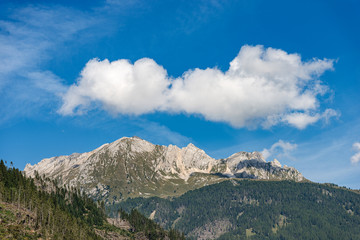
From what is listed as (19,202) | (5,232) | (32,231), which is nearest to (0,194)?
(19,202)

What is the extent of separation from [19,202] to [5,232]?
53.4m

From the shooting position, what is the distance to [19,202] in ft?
655

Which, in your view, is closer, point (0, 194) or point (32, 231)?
point (32, 231)

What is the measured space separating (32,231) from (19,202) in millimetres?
36127

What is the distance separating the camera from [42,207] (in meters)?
197

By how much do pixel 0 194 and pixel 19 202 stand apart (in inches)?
433

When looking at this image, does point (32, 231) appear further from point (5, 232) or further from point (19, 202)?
point (19, 202)

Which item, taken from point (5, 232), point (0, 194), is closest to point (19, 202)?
point (0, 194)

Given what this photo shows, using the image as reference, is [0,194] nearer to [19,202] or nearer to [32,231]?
[19,202]

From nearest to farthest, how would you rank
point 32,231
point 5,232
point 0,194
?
1. point 5,232
2. point 32,231
3. point 0,194

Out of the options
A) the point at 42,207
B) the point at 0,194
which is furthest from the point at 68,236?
the point at 0,194

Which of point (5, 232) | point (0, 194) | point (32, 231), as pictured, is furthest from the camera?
point (0, 194)

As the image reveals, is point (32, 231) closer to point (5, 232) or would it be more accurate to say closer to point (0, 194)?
point (5, 232)

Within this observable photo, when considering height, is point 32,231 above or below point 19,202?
below
